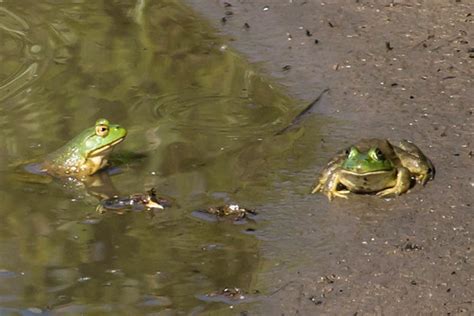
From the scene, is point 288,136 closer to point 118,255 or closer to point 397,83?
point 397,83

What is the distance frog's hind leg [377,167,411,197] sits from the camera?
667 centimetres

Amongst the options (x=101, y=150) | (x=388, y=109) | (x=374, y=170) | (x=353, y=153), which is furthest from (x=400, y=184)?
(x=101, y=150)

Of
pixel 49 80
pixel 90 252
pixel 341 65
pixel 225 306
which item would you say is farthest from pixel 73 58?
pixel 225 306

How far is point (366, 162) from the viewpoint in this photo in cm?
658

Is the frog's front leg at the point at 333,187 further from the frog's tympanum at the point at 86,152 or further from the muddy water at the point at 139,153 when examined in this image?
the frog's tympanum at the point at 86,152

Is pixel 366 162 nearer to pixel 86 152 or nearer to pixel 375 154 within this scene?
pixel 375 154

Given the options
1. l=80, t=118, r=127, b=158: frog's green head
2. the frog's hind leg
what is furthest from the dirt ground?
l=80, t=118, r=127, b=158: frog's green head

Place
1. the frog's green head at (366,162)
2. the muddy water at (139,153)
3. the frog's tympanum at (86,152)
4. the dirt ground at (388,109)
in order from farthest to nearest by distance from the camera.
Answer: the frog's tympanum at (86,152), the frog's green head at (366,162), the muddy water at (139,153), the dirt ground at (388,109)

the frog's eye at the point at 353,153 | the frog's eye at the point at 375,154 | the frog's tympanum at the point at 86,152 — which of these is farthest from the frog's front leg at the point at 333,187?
the frog's tympanum at the point at 86,152

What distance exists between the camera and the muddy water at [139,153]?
234 inches

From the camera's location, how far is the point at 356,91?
321 inches

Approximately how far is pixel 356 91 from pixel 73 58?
7.19 feet

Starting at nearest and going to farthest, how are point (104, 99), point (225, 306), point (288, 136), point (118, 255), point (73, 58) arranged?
point (225, 306) < point (118, 255) < point (288, 136) < point (104, 99) < point (73, 58)

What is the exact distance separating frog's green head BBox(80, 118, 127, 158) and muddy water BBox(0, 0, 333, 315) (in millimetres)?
164
